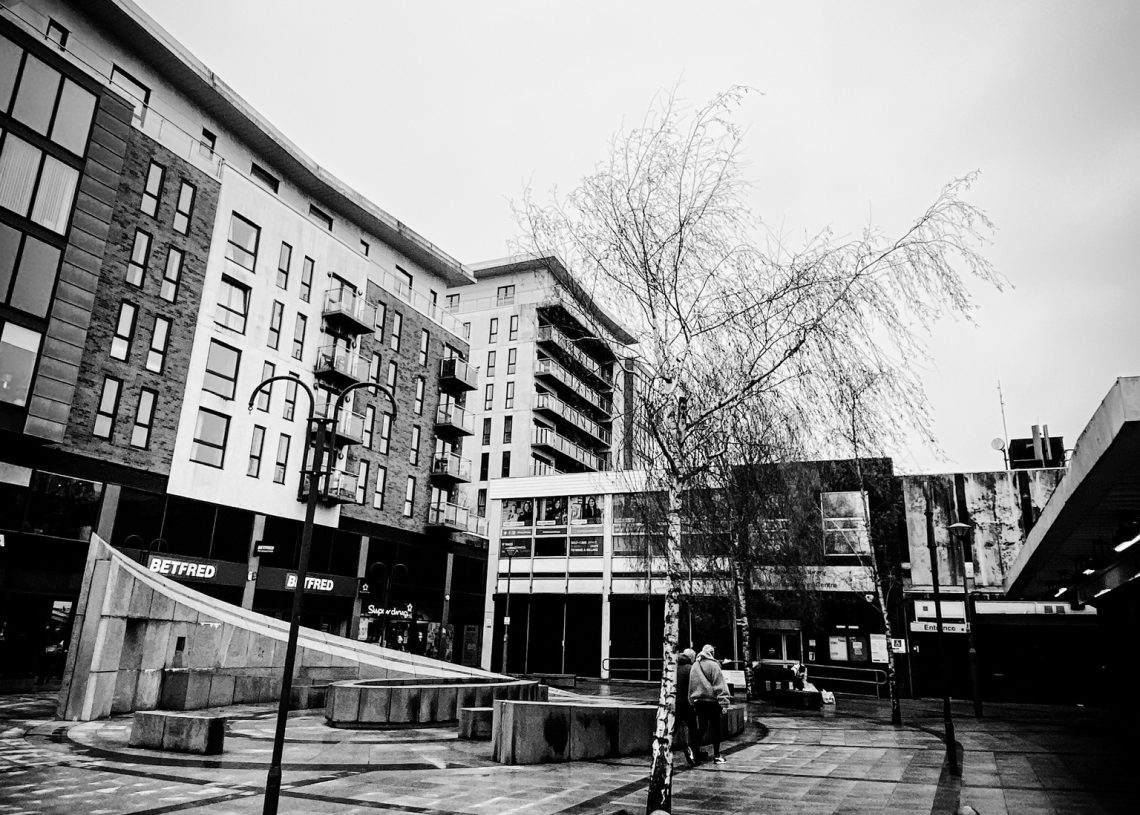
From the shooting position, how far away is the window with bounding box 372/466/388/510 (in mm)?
40219

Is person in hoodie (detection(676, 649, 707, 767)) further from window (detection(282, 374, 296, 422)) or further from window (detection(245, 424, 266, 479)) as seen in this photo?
window (detection(282, 374, 296, 422))

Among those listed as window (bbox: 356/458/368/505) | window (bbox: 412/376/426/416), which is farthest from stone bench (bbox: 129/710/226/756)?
window (bbox: 412/376/426/416)

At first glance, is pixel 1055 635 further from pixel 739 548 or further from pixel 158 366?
pixel 158 366

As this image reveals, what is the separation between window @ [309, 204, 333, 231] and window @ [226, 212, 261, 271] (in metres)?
7.49

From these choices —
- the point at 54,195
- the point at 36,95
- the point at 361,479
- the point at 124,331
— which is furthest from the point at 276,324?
the point at 36,95

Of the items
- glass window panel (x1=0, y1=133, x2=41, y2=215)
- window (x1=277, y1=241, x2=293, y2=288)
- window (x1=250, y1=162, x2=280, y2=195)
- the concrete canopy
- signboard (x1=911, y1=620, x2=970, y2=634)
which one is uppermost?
window (x1=250, y1=162, x2=280, y2=195)

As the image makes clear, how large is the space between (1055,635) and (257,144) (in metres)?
43.7

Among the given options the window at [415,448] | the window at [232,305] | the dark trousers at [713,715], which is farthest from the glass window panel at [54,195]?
the dark trousers at [713,715]

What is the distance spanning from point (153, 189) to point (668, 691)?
29374 mm

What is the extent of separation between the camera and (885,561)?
31469 mm

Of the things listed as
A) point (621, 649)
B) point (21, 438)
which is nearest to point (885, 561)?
point (621, 649)

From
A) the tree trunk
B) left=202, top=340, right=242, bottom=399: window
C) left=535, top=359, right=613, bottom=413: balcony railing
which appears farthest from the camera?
A: left=535, top=359, right=613, bottom=413: balcony railing

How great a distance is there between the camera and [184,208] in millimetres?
29500

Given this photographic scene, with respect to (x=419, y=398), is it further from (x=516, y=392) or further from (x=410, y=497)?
(x=516, y=392)
